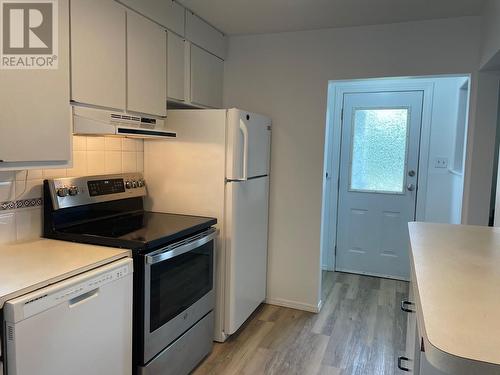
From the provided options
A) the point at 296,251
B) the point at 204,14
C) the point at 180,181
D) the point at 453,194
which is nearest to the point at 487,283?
the point at 180,181

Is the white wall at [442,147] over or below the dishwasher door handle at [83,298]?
over

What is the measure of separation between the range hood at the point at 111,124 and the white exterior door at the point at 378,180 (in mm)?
2358

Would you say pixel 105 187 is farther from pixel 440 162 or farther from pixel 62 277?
pixel 440 162

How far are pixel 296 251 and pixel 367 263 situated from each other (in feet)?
4.26

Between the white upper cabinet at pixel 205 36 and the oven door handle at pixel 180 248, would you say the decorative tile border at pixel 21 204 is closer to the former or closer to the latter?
the oven door handle at pixel 180 248

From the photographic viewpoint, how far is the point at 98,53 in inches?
77.0

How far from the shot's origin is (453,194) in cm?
365

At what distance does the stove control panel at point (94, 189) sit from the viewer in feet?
6.81

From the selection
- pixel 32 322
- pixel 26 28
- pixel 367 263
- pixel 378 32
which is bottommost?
pixel 367 263

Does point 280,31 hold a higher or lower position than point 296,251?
higher

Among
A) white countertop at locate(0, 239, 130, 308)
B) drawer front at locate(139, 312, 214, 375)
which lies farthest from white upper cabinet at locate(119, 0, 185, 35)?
drawer front at locate(139, 312, 214, 375)

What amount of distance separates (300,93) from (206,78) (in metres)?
0.76

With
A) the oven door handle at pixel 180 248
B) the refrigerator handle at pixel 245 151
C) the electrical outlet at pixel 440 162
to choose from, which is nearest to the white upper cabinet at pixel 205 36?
the refrigerator handle at pixel 245 151

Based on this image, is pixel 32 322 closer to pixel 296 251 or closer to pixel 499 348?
pixel 499 348
